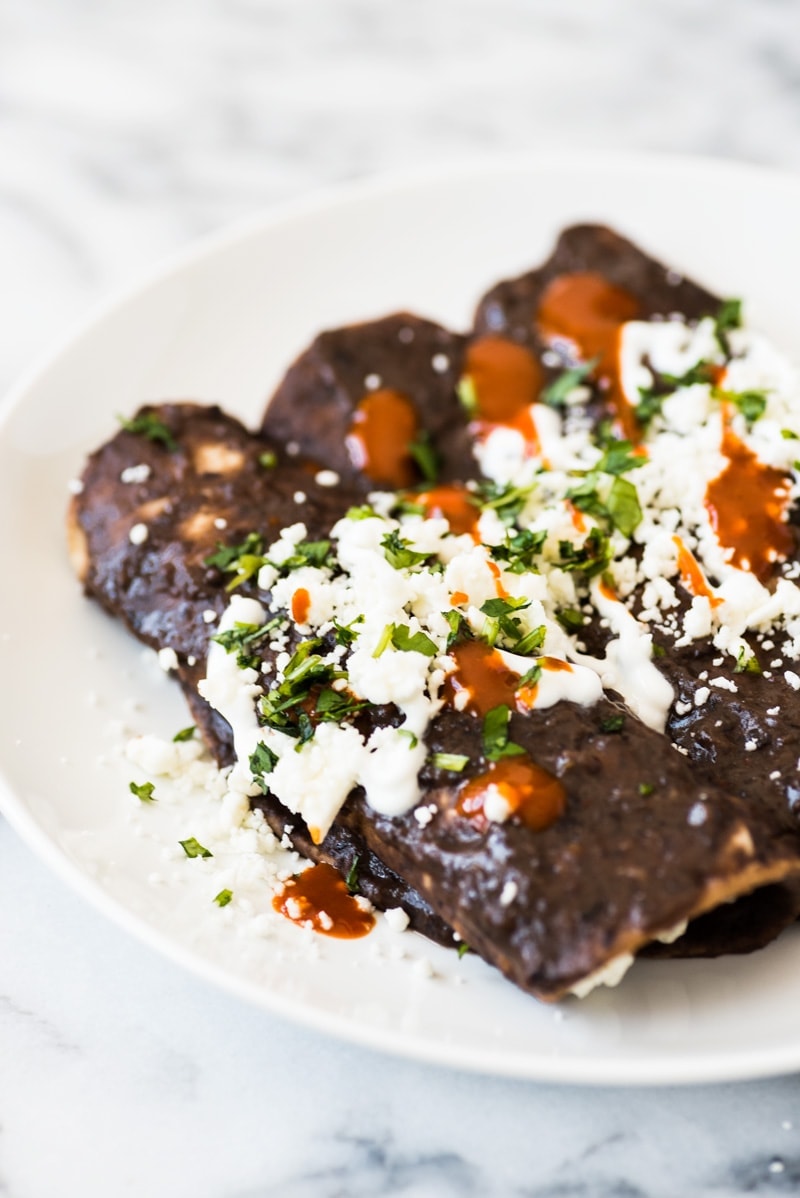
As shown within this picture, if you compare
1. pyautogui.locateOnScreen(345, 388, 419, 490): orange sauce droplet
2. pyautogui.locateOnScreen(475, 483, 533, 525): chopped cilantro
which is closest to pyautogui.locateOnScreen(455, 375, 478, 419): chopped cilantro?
pyautogui.locateOnScreen(345, 388, 419, 490): orange sauce droplet

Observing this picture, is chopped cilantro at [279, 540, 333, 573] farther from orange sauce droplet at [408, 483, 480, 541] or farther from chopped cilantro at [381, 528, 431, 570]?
orange sauce droplet at [408, 483, 480, 541]

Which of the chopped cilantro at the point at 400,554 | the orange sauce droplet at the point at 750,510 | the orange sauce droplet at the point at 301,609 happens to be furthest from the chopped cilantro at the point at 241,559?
the orange sauce droplet at the point at 750,510

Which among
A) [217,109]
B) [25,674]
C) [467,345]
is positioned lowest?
[25,674]

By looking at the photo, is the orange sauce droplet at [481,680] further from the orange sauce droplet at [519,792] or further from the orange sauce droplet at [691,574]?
the orange sauce droplet at [691,574]

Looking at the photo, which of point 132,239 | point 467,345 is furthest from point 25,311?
point 467,345

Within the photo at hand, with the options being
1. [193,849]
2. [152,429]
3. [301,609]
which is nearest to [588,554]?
[301,609]

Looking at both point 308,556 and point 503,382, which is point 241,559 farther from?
point 503,382

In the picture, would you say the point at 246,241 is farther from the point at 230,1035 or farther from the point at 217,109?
the point at 230,1035
